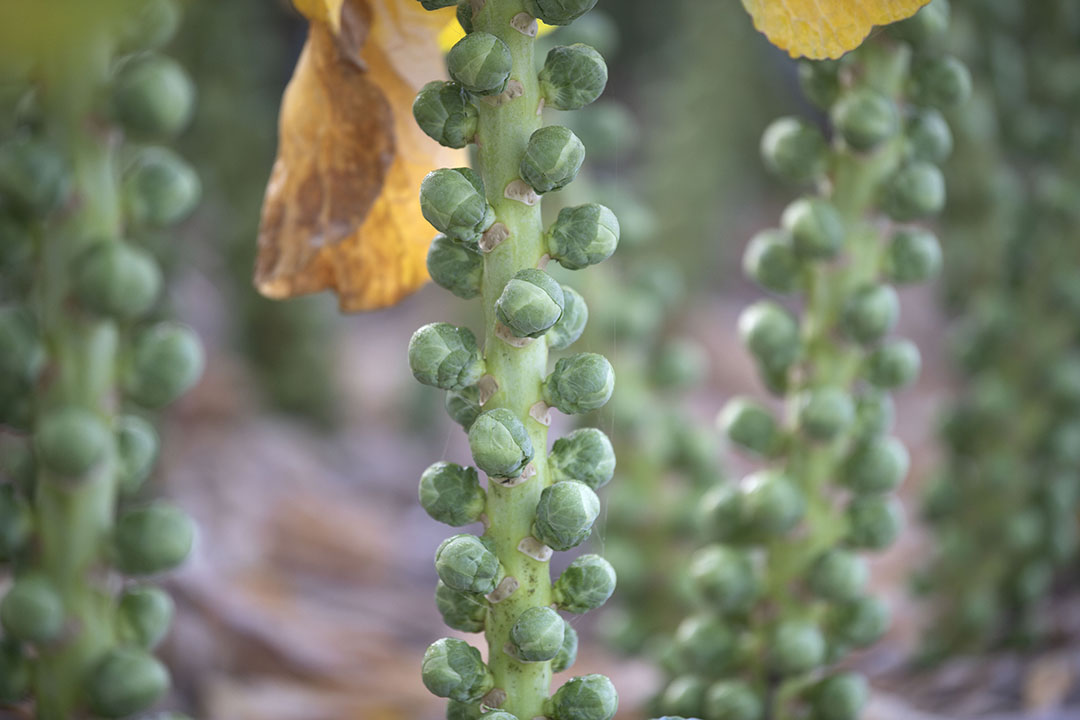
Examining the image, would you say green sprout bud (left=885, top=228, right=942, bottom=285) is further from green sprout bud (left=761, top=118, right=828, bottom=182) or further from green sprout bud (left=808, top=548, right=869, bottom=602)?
green sprout bud (left=808, top=548, right=869, bottom=602)

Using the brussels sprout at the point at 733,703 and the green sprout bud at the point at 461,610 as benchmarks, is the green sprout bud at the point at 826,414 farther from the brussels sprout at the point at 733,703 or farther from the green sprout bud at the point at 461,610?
the green sprout bud at the point at 461,610

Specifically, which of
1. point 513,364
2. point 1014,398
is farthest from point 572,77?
point 1014,398

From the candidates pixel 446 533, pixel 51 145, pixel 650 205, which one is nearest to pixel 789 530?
pixel 51 145

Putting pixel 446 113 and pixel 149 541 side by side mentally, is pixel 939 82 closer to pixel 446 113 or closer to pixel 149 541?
pixel 446 113

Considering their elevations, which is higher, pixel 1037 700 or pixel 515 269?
pixel 515 269

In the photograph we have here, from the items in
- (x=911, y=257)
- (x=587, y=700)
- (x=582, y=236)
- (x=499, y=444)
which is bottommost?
(x=587, y=700)

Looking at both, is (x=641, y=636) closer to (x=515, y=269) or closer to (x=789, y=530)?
(x=789, y=530)
